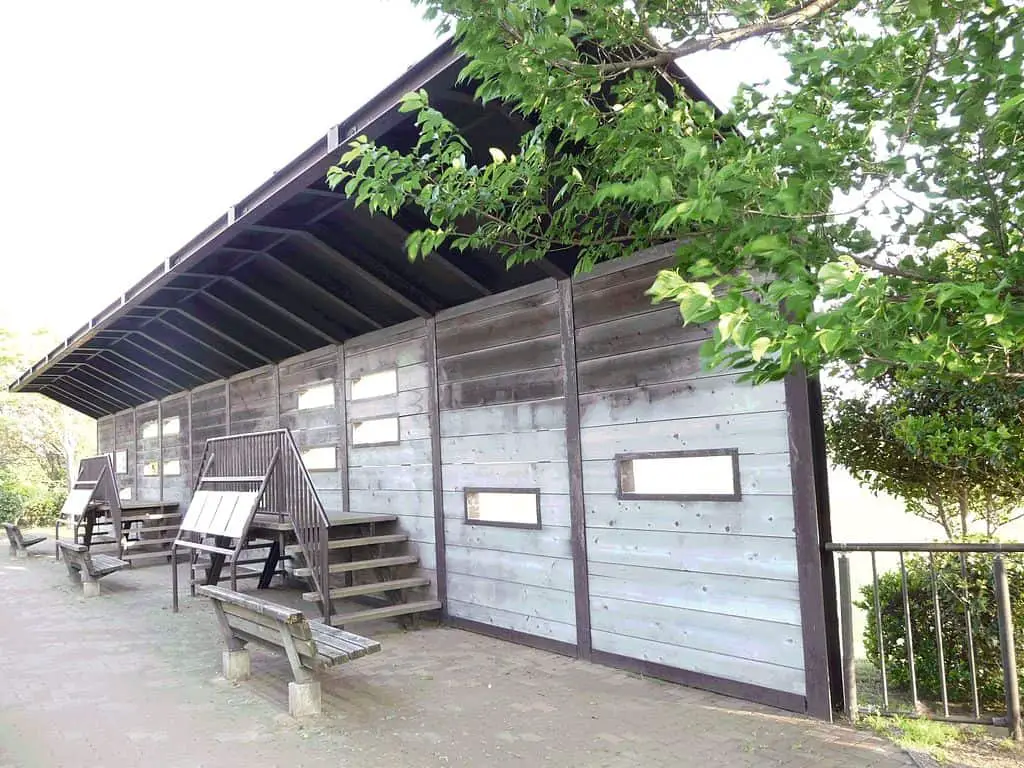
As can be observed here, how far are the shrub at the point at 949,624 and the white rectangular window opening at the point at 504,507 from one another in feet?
8.27

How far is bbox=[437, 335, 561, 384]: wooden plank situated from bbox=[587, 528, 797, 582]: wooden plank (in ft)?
4.73

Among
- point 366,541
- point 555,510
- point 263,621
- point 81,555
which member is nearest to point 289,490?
point 366,541

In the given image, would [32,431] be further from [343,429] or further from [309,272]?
[309,272]

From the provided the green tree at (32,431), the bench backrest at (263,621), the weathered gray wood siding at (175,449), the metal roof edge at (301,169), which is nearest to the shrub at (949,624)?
the bench backrest at (263,621)

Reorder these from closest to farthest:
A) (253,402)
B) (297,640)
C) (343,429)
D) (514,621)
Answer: (297,640)
(514,621)
(343,429)
(253,402)

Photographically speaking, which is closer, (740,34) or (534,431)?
(740,34)

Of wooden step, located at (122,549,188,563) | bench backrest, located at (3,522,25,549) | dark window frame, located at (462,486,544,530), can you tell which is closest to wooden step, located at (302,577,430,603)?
dark window frame, located at (462,486,544,530)

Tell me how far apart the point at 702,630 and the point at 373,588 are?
3.14 meters

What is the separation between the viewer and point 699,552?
516 cm

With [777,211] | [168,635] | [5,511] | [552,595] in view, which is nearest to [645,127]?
[777,211]

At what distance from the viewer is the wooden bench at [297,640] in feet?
15.1

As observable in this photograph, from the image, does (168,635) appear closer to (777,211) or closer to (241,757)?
(241,757)

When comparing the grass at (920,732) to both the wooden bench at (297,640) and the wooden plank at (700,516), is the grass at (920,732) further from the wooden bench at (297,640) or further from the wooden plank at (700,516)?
the wooden bench at (297,640)

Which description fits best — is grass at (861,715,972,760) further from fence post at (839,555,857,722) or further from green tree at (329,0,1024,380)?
green tree at (329,0,1024,380)
